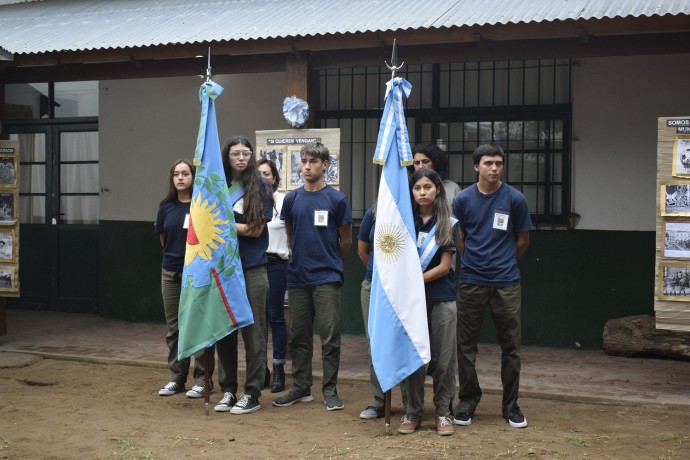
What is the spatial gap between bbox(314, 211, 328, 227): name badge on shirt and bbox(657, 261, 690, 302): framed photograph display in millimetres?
2593

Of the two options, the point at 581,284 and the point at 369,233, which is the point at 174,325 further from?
the point at 581,284

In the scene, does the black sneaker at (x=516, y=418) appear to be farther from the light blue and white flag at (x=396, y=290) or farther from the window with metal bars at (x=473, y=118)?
the window with metal bars at (x=473, y=118)

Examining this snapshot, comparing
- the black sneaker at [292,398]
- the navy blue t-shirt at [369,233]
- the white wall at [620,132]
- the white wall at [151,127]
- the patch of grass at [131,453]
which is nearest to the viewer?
the patch of grass at [131,453]

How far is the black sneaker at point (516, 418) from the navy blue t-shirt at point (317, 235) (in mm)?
1519

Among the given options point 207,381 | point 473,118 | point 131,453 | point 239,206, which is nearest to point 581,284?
point 473,118

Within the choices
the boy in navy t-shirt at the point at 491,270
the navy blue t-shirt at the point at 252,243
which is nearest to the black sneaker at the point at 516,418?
the boy in navy t-shirt at the point at 491,270

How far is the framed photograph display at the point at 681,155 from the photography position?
6906 mm

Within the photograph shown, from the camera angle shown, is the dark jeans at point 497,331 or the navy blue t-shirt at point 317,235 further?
the navy blue t-shirt at point 317,235

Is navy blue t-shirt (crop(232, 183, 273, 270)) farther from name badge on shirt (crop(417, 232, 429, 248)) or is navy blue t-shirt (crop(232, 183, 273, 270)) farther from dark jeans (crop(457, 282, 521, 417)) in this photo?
dark jeans (crop(457, 282, 521, 417))

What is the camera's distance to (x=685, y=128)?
22.7 ft

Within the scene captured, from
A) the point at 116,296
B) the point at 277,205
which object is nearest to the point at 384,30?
the point at 277,205

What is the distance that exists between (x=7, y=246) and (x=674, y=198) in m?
6.20

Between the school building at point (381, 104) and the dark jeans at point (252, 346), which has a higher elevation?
the school building at point (381, 104)

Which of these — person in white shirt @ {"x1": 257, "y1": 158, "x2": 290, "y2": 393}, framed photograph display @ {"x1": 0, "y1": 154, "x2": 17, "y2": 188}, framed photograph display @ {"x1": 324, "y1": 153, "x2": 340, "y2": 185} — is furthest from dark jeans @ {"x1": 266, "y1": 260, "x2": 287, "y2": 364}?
framed photograph display @ {"x1": 0, "y1": 154, "x2": 17, "y2": 188}
